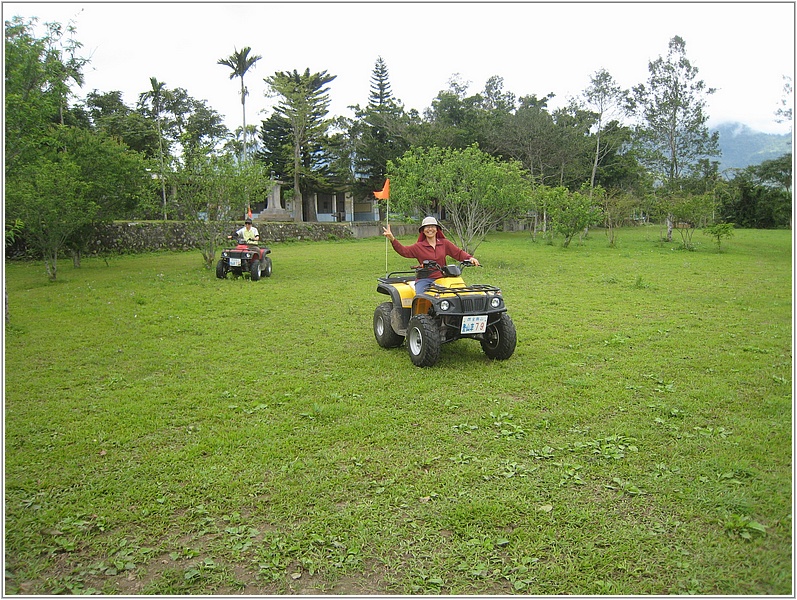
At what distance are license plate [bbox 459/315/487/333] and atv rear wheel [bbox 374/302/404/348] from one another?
1082mm

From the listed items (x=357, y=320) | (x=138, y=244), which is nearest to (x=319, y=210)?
(x=138, y=244)

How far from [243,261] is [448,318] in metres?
8.64

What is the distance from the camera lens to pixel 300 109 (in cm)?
3441

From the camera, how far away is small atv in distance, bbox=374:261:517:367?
5.77 metres

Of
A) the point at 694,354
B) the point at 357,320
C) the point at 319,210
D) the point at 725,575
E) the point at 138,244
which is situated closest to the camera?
the point at 725,575

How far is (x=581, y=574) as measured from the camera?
266 cm

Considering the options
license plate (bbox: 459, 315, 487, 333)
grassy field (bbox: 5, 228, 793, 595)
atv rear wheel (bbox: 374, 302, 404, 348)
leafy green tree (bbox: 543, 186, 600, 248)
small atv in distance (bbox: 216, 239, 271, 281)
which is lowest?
grassy field (bbox: 5, 228, 793, 595)

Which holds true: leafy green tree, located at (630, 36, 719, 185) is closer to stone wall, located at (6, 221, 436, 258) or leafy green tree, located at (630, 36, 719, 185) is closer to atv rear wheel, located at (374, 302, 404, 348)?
stone wall, located at (6, 221, 436, 258)

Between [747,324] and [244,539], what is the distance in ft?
25.1

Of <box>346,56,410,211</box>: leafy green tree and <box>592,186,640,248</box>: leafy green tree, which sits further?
<box>346,56,410,211</box>: leafy green tree

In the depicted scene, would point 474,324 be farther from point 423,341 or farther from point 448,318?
point 423,341

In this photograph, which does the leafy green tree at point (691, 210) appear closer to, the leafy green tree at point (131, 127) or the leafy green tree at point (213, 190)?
the leafy green tree at point (213, 190)

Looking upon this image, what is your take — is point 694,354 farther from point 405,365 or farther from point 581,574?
point 581,574

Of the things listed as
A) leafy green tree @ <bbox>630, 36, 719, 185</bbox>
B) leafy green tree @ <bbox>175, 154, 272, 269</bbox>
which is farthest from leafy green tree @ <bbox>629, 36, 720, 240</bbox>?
leafy green tree @ <bbox>175, 154, 272, 269</bbox>
